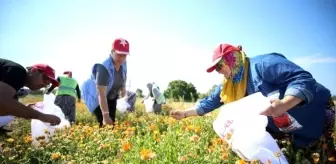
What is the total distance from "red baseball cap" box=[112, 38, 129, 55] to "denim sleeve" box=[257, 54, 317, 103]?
5.82ft

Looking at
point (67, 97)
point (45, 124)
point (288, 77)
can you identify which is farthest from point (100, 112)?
point (288, 77)

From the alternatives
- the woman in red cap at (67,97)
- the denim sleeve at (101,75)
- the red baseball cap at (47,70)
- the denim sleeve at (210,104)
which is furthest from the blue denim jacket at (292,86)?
the woman in red cap at (67,97)

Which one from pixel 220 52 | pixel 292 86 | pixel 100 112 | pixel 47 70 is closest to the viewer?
pixel 292 86

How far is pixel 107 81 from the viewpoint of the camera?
3.98 metres

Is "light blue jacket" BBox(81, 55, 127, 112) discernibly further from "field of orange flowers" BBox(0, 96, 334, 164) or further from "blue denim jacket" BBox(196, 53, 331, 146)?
"blue denim jacket" BBox(196, 53, 331, 146)

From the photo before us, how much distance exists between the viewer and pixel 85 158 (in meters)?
2.60

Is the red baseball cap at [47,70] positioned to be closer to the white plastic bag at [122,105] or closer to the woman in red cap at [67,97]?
the woman in red cap at [67,97]

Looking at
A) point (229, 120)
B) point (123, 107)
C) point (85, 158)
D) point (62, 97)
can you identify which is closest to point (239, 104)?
point (229, 120)

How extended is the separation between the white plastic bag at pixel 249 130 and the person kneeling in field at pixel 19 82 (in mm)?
1669

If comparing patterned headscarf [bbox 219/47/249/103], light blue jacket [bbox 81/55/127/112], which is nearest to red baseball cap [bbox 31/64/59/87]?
light blue jacket [bbox 81/55/127/112]

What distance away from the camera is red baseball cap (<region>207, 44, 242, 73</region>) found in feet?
8.95

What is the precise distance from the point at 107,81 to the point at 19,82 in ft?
4.12

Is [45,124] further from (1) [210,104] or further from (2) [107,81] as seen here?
(1) [210,104]

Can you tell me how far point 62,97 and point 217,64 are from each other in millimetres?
3967
